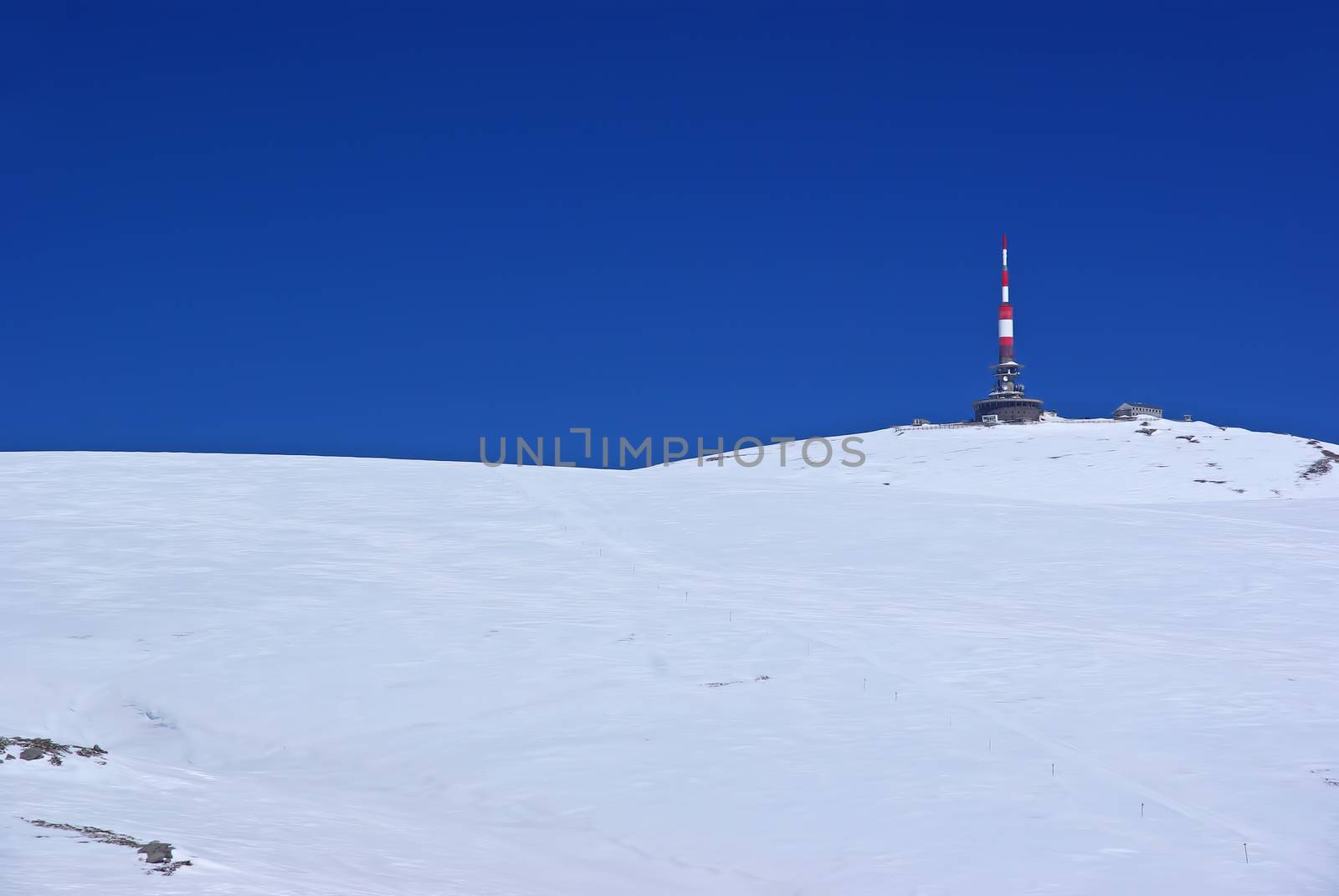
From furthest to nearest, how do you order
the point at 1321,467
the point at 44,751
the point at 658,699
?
the point at 1321,467, the point at 658,699, the point at 44,751

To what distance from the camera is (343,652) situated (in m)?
19.1

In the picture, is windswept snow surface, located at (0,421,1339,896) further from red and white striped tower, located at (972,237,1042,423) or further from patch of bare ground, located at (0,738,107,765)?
red and white striped tower, located at (972,237,1042,423)

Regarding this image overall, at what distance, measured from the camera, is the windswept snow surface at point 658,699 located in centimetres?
1106

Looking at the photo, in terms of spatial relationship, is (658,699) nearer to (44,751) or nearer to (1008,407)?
(44,751)

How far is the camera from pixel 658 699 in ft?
55.8

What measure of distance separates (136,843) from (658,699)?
9.28 metres

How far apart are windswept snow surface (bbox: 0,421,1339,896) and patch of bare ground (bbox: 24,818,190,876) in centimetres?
15

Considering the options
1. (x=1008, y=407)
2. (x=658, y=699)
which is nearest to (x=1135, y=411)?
(x=1008, y=407)

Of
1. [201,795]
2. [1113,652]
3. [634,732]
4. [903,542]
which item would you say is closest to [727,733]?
[634,732]

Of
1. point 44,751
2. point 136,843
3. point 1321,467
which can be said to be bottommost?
point 136,843

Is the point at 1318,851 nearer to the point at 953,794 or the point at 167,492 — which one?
the point at 953,794

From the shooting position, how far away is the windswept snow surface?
1106 centimetres

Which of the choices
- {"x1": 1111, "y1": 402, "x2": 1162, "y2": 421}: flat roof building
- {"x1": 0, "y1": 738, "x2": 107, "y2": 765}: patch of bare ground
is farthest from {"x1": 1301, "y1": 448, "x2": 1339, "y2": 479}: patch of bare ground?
{"x1": 0, "y1": 738, "x2": 107, "y2": 765}: patch of bare ground

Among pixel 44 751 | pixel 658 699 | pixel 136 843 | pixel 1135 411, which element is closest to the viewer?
pixel 136 843
